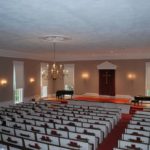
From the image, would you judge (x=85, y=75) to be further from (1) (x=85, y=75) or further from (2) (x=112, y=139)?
(2) (x=112, y=139)

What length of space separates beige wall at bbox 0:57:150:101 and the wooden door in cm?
39

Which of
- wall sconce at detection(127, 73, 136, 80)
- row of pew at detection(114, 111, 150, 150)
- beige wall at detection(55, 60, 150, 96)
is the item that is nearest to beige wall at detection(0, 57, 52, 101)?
beige wall at detection(55, 60, 150, 96)

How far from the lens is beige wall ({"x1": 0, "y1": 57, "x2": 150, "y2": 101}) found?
15539 mm

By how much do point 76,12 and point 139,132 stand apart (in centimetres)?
438

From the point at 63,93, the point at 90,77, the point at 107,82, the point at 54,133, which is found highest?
the point at 90,77

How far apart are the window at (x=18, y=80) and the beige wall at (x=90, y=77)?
0.37 m

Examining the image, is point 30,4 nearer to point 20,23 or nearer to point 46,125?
point 20,23

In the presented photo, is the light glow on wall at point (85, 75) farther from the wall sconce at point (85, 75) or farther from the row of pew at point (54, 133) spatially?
the row of pew at point (54, 133)

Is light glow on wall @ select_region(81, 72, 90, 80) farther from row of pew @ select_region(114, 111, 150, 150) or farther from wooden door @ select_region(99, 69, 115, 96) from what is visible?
row of pew @ select_region(114, 111, 150, 150)

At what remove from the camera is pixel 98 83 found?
745 inches

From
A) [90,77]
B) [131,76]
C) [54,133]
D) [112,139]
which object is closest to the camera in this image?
[54,133]

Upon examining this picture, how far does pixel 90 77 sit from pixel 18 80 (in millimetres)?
6886

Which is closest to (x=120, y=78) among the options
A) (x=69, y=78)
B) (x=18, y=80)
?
(x=69, y=78)

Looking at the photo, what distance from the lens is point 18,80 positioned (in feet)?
53.5
